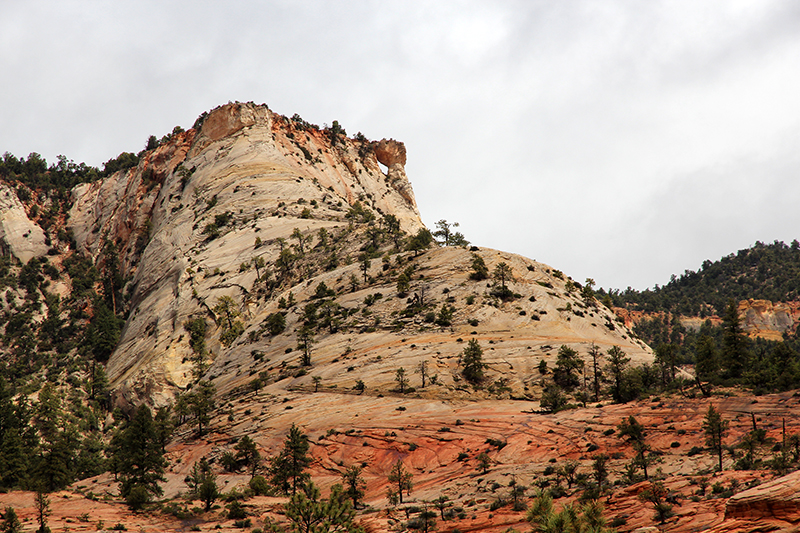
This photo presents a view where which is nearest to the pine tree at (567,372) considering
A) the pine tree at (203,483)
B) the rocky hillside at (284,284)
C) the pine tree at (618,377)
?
the rocky hillside at (284,284)

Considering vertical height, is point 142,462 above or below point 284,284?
below

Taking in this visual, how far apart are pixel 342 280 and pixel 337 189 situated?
80389 millimetres

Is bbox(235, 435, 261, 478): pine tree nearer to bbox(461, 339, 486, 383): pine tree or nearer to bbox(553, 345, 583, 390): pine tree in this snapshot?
bbox(461, 339, 486, 383): pine tree

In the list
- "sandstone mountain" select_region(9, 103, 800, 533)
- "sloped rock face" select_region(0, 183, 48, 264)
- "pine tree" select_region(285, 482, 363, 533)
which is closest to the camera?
"pine tree" select_region(285, 482, 363, 533)

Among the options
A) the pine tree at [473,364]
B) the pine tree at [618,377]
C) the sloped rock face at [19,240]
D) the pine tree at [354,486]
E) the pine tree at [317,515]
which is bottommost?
the pine tree at [354,486]

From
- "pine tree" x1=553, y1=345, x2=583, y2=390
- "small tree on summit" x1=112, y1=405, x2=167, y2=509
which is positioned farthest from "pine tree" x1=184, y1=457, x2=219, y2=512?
"pine tree" x1=553, y1=345, x2=583, y2=390

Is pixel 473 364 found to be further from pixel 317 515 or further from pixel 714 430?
pixel 317 515

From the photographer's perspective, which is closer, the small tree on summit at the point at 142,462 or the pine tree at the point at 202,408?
the small tree on summit at the point at 142,462

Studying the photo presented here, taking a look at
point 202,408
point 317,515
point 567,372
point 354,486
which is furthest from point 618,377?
point 202,408

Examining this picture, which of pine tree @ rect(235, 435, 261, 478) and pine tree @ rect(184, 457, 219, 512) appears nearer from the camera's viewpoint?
pine tree @ rect(184, 457, 219, 512)

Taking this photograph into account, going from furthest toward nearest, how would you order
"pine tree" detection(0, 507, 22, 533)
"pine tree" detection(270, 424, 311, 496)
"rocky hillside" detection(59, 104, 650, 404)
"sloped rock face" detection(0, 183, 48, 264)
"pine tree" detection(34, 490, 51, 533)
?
"sloped rock face" detection(0, 183, 48, 264), "rocky hillside" detection(59, 104, 650, 404), "pine tree" detection(270, 424, 311, 496), "pine tree" detection(34, 490, 51, 533), "pine tree" detection(0, 507, 22, 533)

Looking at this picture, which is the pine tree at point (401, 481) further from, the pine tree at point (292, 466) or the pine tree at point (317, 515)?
the pine tree at point (317, 515)

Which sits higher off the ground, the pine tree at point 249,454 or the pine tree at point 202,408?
the pine tree at point 202,408

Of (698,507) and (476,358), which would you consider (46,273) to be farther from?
(698,507)
